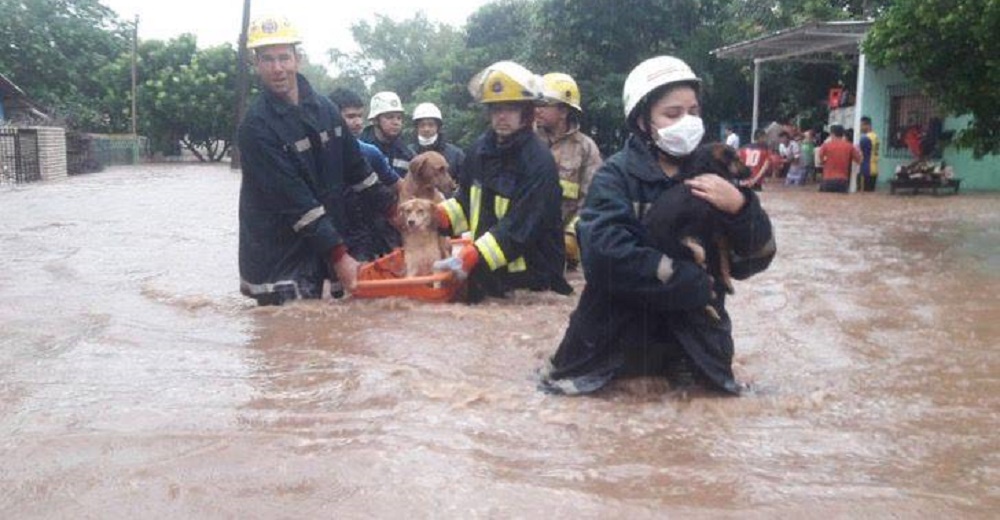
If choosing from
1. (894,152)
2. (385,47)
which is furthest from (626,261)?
(385,47)

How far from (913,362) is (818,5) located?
22.1 metres

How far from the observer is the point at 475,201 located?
6.67 meters

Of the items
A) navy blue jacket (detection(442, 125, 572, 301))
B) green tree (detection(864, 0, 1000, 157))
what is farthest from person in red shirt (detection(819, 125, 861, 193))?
navy blue jacket (detection(442, 125, 572, 301))

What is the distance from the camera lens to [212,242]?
1234 centimetres

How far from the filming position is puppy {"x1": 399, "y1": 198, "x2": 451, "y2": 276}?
271 inches

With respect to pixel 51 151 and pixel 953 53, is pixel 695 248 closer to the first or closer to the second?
pixel 953 53

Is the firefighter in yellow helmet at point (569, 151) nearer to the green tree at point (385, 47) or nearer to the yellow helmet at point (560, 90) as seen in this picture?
the yellow helmet at point (560, 90)

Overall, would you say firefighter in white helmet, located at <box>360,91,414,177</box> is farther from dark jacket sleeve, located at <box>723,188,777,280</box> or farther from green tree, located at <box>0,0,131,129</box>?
green tree, located at <box>0,0,131,129</box>

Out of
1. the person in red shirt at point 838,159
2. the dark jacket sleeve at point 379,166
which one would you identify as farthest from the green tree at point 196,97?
the dark jacket sleeve at point 379,166

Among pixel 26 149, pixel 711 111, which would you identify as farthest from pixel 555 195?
pixel 711 111

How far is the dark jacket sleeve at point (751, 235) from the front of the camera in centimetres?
395

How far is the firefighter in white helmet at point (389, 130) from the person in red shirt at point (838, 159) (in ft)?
46.3

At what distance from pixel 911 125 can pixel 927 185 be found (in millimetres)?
3222

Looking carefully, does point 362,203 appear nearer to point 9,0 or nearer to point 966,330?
point 966,330
